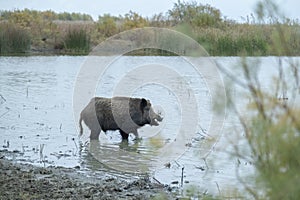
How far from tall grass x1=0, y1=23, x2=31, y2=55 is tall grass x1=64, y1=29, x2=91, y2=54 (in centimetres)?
261

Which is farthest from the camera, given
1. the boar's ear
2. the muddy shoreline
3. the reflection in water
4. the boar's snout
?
the boar's snout

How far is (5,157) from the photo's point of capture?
9578mm

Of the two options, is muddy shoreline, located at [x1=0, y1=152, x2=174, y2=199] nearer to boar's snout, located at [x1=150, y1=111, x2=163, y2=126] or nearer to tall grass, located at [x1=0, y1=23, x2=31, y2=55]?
boar's snout, located at [x1=150, y1=111, x2=163, y2=126]

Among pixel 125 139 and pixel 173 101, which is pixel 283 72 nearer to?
pixel 125 139

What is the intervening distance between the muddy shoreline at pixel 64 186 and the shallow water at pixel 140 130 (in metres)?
0.46

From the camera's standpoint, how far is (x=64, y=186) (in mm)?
7547

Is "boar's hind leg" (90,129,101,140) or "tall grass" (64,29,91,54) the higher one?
"tall grass" (64,29,91,54)

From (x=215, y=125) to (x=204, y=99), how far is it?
5838mm

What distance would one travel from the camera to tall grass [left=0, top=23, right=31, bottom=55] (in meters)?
29.2

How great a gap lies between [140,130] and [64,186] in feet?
16.0

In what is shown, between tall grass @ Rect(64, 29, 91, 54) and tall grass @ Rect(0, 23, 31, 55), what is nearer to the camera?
→ tall grass @ Rect(0, 23, 31, 55)

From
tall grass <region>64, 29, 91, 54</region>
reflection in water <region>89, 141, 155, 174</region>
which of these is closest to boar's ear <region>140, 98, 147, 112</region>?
reflection in water <region>89, 141, 155, 174</region>

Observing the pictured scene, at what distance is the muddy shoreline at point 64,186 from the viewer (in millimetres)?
7109

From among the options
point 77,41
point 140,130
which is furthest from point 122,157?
point 77,41
